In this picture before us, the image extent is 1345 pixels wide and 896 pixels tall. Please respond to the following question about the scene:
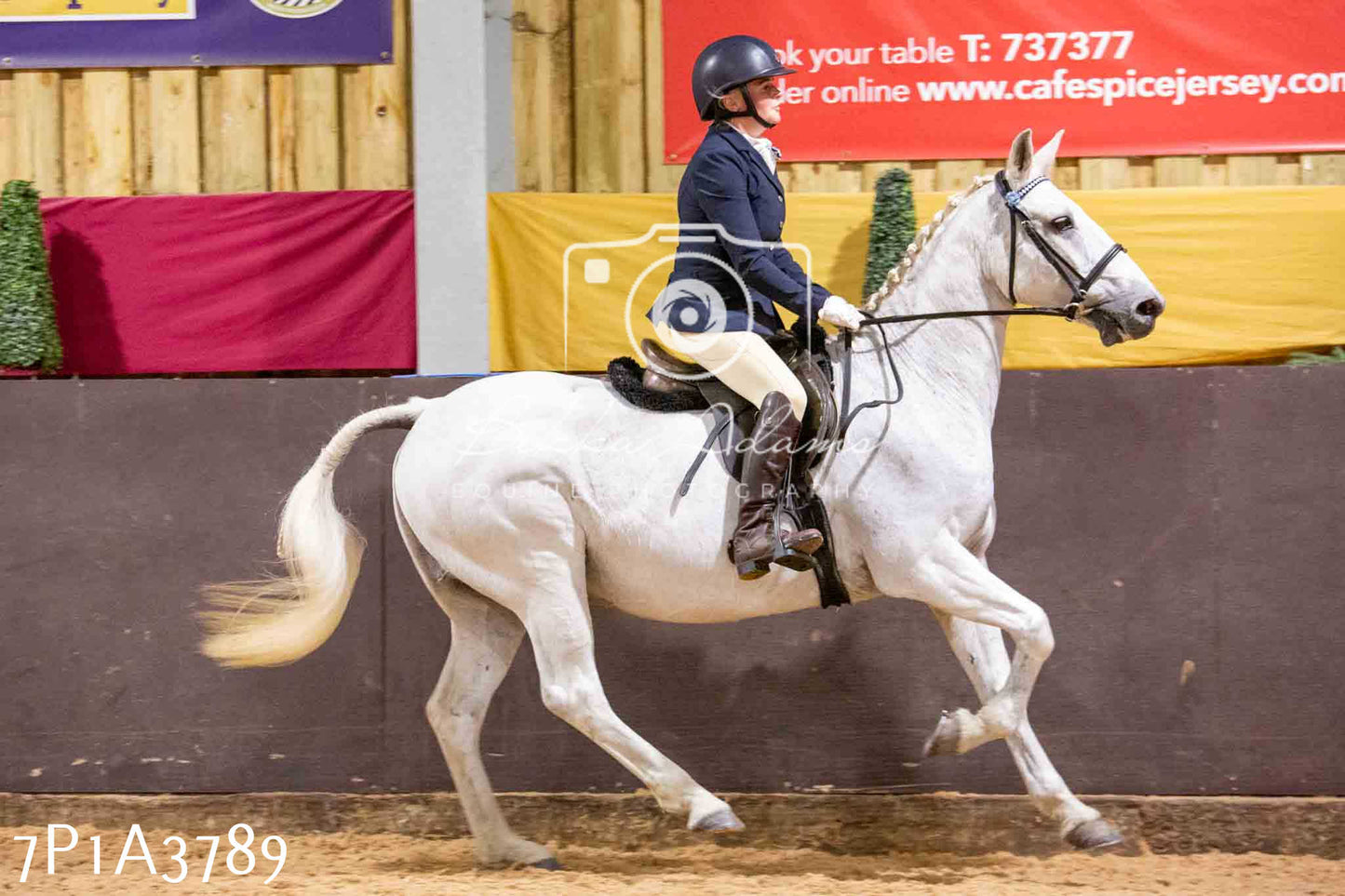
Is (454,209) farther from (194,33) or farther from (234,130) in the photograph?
(194,33)

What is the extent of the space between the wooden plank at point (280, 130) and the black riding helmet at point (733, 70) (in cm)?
287

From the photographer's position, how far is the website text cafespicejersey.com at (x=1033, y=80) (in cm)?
615

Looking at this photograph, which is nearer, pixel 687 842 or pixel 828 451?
pixel 828 451

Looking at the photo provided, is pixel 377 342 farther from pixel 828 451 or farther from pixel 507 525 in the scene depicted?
pixel 828 451

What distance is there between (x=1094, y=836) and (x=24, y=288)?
485 cm

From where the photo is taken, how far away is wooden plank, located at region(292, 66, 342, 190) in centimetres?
661

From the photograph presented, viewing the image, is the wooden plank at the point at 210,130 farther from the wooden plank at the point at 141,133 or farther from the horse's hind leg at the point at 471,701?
the horse's hind leg at the point at 471,701

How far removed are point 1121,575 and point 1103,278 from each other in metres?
1.45

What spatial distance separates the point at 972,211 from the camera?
14.9 feet

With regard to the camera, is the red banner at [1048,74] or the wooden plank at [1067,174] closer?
the red banner at [1048,74]

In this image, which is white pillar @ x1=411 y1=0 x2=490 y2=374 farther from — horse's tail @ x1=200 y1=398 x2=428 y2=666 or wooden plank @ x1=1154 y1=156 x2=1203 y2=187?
wooden plank @ x1=1154 y1=156 x2=1203 y2=187

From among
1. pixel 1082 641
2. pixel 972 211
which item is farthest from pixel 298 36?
pixel 1082 641

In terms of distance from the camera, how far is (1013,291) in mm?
4480

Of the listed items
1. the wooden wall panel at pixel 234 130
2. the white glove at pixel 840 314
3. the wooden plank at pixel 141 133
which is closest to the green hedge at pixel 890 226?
the white glove at pixel 840 314
